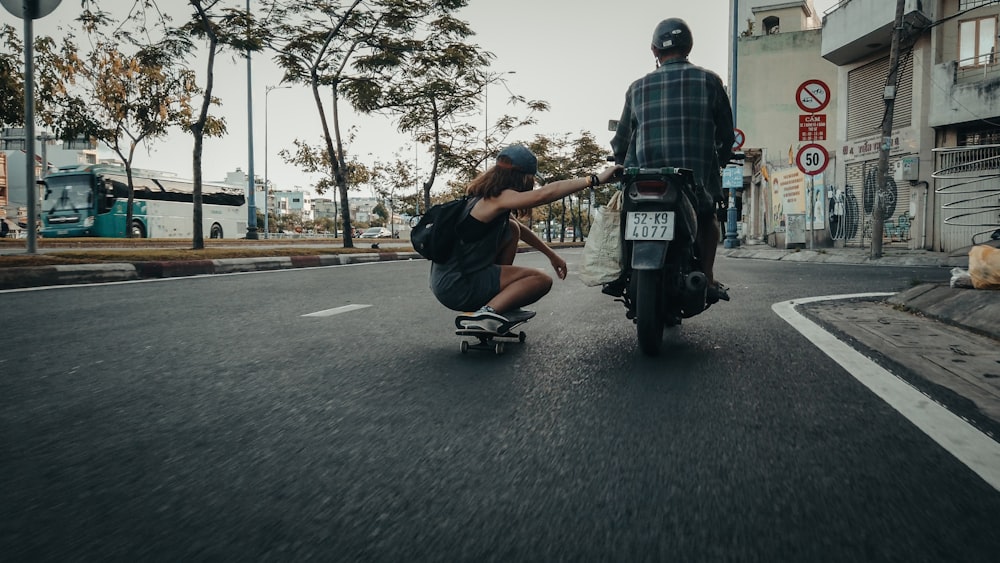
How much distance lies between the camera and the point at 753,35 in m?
43.4

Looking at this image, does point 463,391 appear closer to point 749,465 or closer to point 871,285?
point 749,465

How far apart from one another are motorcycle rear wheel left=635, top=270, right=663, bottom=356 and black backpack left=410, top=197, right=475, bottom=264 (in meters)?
1.10

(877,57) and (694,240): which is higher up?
(877,57)

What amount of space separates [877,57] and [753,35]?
813 inches

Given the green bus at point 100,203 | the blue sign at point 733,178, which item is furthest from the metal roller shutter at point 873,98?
the green bus at point 100,203

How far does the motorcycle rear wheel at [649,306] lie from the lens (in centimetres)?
411

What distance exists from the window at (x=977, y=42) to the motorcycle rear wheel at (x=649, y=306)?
2052cm

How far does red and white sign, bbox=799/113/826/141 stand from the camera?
15688mm

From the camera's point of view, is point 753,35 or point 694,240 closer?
point 694,240

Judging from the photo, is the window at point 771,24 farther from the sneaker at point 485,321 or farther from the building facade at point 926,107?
the sneaker at point 485,321

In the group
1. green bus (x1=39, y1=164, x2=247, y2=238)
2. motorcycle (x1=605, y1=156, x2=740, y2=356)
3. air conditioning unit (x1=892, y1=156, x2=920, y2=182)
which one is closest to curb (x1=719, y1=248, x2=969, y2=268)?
air conditioning unit (x1=892, y1=156, x2=920, y2=182)

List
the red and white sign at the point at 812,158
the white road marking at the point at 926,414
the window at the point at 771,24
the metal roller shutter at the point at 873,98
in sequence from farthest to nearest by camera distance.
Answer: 1. the window at the point at 771,24
2. the metal roller shutter at the point at 873,98
3. the red and white sign at the point at 812,158
4. the white road marking at the point at 926,414

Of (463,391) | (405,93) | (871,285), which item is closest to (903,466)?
(463,391)

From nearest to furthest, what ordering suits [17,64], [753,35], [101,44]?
[17,64] < [101,44] < [753,35]
